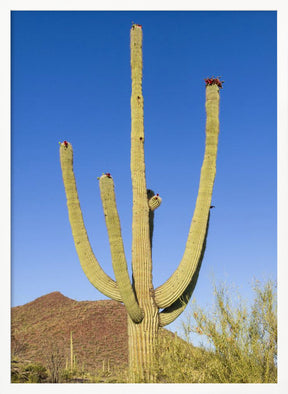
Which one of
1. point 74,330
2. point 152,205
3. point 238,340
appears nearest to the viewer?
point 238,340

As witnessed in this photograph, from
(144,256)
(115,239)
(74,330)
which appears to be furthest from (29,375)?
(74,330)

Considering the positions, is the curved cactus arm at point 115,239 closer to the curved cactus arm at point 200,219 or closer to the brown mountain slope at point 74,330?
the curved cactus arm at point 200,219

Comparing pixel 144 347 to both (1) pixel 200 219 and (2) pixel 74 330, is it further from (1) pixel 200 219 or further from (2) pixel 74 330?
(2) pixel 74 330

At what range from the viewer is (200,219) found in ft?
29.3

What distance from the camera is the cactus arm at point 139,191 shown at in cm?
901

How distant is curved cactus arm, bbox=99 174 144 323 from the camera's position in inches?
330

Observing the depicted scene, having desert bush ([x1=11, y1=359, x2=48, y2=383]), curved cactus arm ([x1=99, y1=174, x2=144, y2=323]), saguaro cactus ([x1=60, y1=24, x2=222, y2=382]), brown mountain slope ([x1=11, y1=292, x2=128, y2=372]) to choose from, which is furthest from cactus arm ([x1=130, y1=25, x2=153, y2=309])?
brown mountain slope ([x1=11, y1=292, x2=128, y2=372])

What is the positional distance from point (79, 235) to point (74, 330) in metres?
13.9

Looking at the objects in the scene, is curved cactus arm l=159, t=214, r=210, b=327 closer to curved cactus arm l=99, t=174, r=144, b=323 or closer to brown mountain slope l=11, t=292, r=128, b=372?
curved cactus arm l=99, t=174, r=144, b=323

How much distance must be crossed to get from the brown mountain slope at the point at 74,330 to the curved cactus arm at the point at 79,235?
360 inches

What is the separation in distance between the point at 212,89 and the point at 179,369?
476 centimetres
